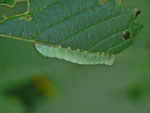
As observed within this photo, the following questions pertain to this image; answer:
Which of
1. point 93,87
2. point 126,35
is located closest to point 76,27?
point 126,35

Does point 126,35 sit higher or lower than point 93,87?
higher

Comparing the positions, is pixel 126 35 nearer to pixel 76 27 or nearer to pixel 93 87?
pixel 76 27

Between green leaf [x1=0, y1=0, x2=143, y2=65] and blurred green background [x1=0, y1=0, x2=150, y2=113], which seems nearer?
green leaf [x1=0, y1=0, x2=143, y2=65]

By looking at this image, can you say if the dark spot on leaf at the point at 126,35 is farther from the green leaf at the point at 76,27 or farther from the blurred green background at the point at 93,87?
the blurred green background at the point at 93,87

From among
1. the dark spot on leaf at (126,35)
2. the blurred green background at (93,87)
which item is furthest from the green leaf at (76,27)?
the blurred green background at (93,87)

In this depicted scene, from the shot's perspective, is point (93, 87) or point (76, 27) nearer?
point (76, 27)

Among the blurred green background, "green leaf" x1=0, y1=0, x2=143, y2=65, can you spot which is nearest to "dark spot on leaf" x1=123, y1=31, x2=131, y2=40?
"green leaf" x1=0, y1=0, x2=143, y2=65

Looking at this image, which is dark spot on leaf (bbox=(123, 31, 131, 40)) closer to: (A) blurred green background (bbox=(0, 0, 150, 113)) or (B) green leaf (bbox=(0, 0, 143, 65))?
(B) green leaf (bbox=(0, 0, 143, 65))

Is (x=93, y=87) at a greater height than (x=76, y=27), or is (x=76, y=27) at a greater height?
(x=76, y=27)

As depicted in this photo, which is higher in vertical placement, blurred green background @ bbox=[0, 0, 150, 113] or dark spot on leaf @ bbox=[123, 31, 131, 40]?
dark spot on leaf @ bbox=[123, 31, 131, 40]
